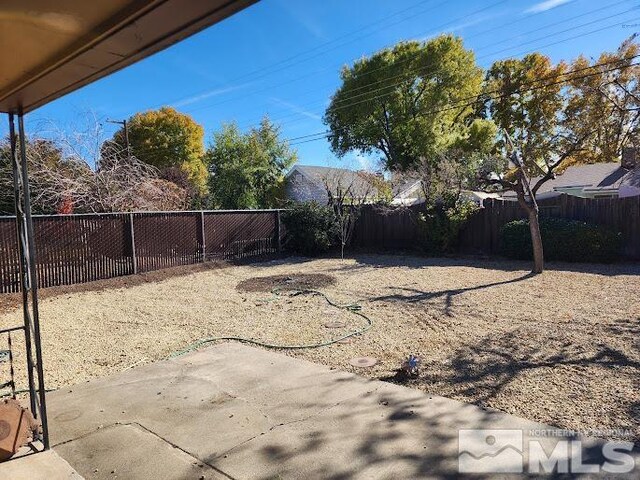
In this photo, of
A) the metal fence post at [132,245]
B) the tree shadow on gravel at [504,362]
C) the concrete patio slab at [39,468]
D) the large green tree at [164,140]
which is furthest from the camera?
the large green tree at [164,140]

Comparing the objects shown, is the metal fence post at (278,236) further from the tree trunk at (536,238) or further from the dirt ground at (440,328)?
the tree trunk at (536,238)

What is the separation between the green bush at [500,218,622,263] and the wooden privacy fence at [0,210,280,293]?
7.42 m

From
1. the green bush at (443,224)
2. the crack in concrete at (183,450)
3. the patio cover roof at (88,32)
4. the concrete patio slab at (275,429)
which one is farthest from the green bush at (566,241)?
the patio cover roof at (88,32)

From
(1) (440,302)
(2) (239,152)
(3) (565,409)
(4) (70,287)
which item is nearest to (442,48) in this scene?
(2) (239,152)

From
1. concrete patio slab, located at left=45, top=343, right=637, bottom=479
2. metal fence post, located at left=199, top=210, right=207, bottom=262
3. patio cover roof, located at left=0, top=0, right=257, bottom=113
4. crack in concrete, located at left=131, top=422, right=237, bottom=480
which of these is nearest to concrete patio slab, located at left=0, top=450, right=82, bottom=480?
concrete patio slab, located at left=45, top=343, right=637, bottom=479

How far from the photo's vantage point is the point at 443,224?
12.6 m

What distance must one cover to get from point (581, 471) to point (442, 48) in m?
24.9

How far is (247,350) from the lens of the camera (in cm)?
471

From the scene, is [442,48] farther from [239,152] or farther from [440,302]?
[440,302]

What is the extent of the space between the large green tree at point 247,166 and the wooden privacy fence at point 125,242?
27.6 feet

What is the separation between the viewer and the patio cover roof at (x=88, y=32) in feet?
4.03

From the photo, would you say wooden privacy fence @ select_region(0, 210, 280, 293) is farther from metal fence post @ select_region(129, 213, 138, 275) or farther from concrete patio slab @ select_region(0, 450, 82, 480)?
Answer: concrete patio slab @ select_region(0, 450, 82, 480)

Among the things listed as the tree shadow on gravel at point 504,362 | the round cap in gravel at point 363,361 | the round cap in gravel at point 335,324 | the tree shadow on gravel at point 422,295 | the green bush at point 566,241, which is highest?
the green bush at point 566,241

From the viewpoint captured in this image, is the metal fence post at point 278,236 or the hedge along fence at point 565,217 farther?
the metal fence post at point 278,236
